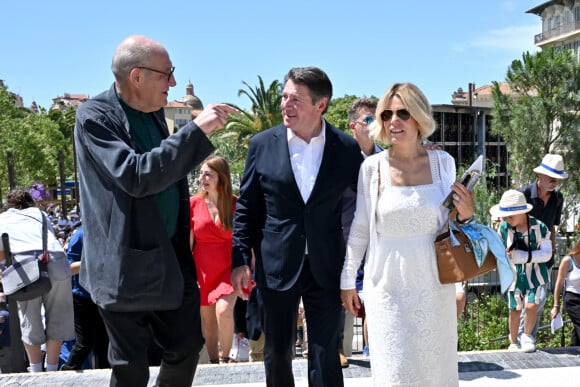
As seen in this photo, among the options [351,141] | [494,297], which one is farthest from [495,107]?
[351,141]

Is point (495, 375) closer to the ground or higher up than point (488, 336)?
higher up

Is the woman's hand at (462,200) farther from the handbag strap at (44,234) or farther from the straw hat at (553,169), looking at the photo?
the handbag strap at (44,234)

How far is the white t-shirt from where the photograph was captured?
5.91 metres

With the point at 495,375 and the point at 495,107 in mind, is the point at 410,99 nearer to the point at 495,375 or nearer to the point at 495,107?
the point at 495,375

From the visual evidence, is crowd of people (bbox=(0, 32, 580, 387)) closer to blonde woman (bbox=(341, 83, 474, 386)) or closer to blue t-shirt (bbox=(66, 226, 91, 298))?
blonde woman (bbox=(341, 83, 474, 386))

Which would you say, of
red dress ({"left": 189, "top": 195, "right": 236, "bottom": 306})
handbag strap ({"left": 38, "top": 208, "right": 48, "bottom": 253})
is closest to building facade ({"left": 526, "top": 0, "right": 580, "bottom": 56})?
red dress ({"left": 189, "top": 195, "right": 236, "bottom": 306})

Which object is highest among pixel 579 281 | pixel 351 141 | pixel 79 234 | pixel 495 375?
pixel 351 141

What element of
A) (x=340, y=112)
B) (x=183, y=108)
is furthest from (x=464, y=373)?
(x=183, y=108)

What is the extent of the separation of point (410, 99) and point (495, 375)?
272 centimetres

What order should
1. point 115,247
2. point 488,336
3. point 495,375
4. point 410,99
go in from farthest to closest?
1. point 488,336
2. point 495,375
3. point 410,99
4. point 115,247

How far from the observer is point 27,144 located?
4066cm

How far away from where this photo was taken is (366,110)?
547cm

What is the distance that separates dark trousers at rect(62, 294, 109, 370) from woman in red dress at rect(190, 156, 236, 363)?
1.15m

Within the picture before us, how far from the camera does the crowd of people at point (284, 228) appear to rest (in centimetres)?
289
